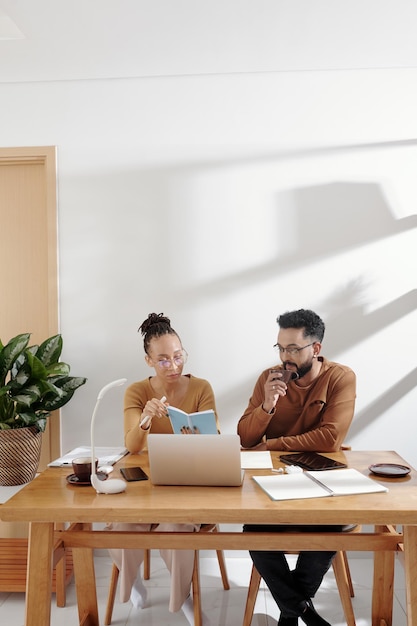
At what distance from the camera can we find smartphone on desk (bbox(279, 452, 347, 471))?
2145mm

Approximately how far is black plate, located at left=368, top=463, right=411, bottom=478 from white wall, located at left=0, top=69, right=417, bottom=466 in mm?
1228

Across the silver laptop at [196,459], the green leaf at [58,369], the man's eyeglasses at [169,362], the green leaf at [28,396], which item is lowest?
the silver laptop at [196,459]

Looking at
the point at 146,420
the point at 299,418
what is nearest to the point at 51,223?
the point at 146,420

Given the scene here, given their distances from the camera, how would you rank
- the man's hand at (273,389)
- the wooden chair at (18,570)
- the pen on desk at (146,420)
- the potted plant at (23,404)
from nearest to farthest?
1. the pen on desk at (146,420)
2. the man's hand at (273,389)
3. the wooden chair at (18,570)
4. the potted plant at (23,404)

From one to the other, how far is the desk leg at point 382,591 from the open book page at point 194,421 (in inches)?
33.0

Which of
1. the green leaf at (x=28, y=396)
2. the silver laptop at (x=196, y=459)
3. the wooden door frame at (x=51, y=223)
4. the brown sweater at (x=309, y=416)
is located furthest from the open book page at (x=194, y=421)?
the wooden door frame at (x=51, y=223)

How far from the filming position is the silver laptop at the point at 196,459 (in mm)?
1914

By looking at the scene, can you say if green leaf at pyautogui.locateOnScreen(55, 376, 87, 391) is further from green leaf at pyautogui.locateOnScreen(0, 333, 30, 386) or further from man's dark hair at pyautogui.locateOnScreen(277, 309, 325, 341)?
man's dark hair at pyautogui.locateOnScreen(277, 309, 325, 341)

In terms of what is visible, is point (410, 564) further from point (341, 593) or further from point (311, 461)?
point (341, 593)

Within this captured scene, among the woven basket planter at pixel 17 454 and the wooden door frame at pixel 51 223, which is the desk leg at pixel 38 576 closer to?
the woven basket planter at pixel 17 454

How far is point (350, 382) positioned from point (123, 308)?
1409 mm

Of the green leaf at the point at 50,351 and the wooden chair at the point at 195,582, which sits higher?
the green leaf at the point at 50,351

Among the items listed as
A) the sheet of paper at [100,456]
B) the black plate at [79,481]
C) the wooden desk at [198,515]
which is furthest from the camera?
the sheet of paper at [100,456]

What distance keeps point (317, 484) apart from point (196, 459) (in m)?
0.40
